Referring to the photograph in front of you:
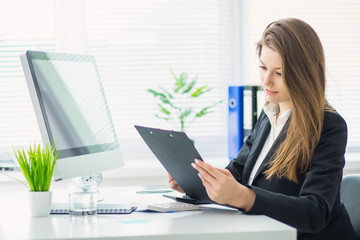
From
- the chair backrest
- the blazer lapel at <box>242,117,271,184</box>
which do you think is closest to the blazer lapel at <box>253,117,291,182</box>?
the blazer lapel at <box>242,117,271,184</box>

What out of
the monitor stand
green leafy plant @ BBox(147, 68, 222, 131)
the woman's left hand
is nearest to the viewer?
the woman's left hand

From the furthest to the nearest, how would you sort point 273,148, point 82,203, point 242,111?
point 242,111
point 273,148
point 82,203

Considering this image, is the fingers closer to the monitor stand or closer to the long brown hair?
the long brown hair

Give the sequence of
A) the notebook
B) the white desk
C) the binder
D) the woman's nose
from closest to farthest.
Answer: the white desk → the notebook → the woman's nose → the binder

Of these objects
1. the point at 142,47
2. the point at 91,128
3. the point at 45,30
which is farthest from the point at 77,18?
the point at 91,128

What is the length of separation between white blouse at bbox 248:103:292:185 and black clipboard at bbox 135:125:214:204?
262 mm

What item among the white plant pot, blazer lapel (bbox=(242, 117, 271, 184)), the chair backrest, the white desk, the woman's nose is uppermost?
the woman's nose

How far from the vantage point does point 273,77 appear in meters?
1.87

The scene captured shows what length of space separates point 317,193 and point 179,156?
43 centimetres

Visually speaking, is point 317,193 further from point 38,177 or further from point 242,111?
point 242,111

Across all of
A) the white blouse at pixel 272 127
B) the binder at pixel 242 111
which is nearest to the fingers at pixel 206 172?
the white blouse at pixel 272 127

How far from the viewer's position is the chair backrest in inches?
77.4

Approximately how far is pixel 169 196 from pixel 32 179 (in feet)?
1.68

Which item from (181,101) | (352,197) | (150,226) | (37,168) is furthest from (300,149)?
(181,101)
